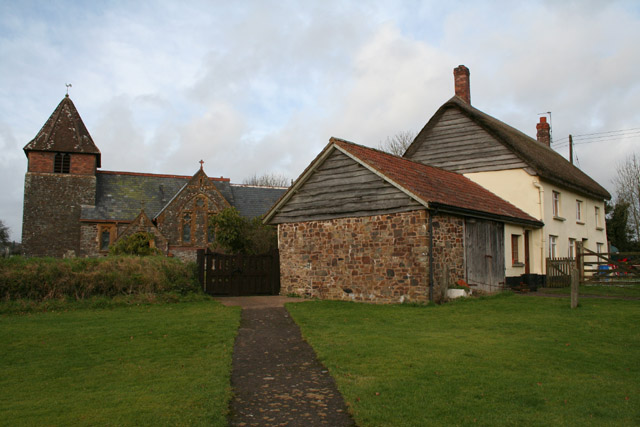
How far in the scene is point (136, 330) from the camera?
10.7 m

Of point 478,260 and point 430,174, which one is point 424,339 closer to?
point 478,260

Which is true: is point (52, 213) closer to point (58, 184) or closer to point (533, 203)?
point (58, 184)

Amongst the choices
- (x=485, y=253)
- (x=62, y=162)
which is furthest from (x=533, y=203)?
(x=62, y=162)

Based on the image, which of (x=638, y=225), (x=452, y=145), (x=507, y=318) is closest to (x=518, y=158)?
(x=452, y=145)

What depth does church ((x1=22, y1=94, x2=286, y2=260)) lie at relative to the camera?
38.8 m

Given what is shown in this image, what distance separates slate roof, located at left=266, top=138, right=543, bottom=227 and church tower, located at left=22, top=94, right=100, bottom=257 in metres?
26.4

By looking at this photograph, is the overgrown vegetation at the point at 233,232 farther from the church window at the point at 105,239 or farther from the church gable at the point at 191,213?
the church window at the point at 105,239

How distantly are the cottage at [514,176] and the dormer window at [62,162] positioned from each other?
27727 mm

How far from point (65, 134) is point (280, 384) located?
39041 millimetres

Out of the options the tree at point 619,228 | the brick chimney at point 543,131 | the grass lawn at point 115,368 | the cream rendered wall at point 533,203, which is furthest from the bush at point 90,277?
the tree at point 619,228

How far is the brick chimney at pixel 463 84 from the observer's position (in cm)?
2667

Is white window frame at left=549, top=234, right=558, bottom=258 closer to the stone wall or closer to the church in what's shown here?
the church

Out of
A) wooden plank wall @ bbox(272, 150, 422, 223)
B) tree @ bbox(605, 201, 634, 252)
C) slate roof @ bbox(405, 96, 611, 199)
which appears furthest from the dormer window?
tree @ bbox(605, 201, 634, 252)

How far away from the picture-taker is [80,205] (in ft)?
129
